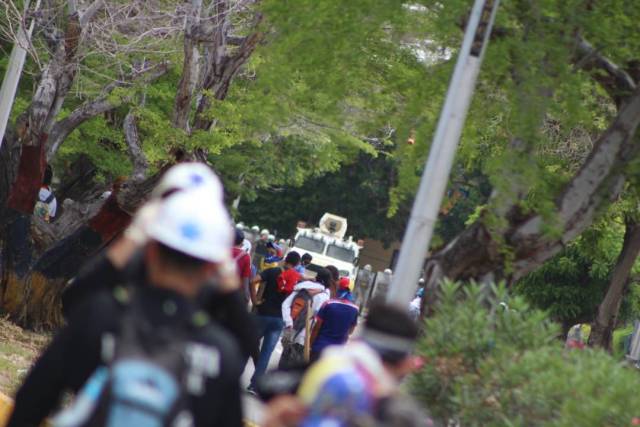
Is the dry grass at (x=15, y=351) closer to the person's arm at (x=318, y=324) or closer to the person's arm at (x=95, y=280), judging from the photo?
the person's arm at (x=318, y=324)

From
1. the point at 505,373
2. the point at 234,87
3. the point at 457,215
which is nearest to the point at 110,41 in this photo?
the point at 234,87

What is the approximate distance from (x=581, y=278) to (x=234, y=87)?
13559mm

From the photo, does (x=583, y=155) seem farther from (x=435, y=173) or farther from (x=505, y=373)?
(x=505, y=373)

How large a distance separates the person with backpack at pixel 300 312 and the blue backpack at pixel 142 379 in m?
10.6

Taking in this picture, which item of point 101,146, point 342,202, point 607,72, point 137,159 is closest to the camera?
point 607,72

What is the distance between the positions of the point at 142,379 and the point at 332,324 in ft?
32.4

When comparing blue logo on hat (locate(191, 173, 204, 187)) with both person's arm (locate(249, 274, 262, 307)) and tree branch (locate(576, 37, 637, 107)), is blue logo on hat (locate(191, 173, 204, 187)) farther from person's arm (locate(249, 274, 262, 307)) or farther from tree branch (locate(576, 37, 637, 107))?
person's arm (locate(249, 274, 262, 307))

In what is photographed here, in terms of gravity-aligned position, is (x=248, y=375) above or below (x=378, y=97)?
below

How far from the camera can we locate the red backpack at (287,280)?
14.8 meters

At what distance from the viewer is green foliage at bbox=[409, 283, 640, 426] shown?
23.6 feet

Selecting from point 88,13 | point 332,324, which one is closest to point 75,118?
point 88,13

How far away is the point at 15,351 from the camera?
14867mm

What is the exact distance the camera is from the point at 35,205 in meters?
17.6

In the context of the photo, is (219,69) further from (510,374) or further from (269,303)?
(510,374)
